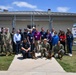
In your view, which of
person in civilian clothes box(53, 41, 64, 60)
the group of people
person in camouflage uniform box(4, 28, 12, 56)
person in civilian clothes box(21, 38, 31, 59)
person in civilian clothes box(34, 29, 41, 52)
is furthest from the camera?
person in civilian clothes box(34, 29, 41, 52)

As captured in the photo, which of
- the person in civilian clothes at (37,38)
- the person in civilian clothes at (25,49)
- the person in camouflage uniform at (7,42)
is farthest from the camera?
the person in civilian clothes at (37,38)

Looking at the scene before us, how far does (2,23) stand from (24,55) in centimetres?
1583

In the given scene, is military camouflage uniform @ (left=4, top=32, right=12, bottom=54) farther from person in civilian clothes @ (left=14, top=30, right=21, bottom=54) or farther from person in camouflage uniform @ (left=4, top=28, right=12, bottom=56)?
person in civilian clothes @ (left=14, top=30, right=21, bottom=54)

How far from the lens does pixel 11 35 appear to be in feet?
53.4

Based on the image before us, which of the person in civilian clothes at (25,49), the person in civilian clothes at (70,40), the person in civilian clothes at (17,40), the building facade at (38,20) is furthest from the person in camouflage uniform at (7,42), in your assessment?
the building facade at (38,20)

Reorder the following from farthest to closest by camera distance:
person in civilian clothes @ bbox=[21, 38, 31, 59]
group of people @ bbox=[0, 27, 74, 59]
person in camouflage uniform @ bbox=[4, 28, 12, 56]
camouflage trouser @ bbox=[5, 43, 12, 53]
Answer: camouflage trouser @ bbox=[5, 43, 12, 53]
person in camouflage uniform @ bbox=[4, 28, 12, 56]
group of people @ bbox=[0, 27, 74, 59]
person in civilian clothes @ bbox=[21, 38, 31, 59]

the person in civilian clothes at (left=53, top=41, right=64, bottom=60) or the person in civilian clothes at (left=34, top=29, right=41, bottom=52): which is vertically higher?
the person in civilian clothes at (left=34, top=29, right=41, bottom=52)

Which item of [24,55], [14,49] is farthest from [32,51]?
[14,49]

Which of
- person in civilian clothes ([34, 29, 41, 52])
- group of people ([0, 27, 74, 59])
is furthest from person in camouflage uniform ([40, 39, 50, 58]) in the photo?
person in civilian clothes ([34, 29, 41, 52])

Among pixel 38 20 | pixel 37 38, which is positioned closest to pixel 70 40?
pixel 37 38

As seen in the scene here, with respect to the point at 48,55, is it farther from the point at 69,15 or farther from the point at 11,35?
the point at 69,15

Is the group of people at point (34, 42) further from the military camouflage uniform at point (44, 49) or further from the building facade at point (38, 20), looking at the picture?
the building facade at point (38, 20)

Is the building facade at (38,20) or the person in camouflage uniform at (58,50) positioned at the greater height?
the building facade at (38,20)

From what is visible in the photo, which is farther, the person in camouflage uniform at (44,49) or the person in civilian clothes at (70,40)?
the person in civilian clothes at (70,40)
